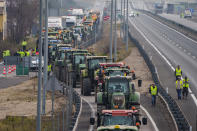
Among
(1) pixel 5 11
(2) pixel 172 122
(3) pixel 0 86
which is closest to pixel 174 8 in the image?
(1) pixel 5 11

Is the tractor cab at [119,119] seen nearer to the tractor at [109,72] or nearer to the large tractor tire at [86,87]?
the tractor at [109,72]

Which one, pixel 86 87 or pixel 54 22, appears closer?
pixel 86 87

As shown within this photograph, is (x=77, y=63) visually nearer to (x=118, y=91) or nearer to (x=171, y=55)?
(x=118, y=91)

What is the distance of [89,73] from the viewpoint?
36.8 meters

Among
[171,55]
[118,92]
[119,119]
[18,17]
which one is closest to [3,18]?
[18,17]

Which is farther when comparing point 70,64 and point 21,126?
point 70,64

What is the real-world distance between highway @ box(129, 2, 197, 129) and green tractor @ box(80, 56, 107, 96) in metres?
5.19

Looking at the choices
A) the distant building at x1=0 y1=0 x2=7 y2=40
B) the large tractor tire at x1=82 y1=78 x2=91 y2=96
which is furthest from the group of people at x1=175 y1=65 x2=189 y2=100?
the distant building at x1=0 y1=0 x2=7 y2=40

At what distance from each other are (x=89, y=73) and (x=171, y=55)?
30107 mm

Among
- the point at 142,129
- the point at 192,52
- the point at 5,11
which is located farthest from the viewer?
the point at 5,11

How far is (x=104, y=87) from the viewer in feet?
89.1

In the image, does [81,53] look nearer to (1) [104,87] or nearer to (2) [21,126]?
(1) [104,87]

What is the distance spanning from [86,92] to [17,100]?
4293mm

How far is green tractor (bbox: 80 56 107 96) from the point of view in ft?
119
